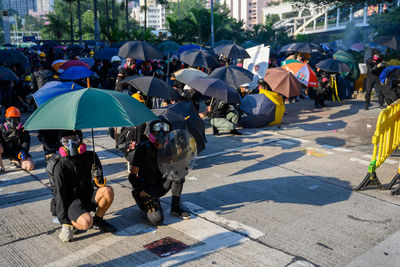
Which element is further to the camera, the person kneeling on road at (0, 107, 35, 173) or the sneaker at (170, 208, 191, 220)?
the person kneeling on road at (0, 107, 35, 173)

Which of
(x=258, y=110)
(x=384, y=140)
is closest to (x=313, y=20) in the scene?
(x=258, y=110)

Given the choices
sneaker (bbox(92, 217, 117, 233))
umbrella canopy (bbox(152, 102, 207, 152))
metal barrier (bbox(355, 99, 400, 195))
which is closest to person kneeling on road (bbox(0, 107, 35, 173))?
umbrella canopy (bbox(152, 102, 207, 152))

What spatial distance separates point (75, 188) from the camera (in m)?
4.31

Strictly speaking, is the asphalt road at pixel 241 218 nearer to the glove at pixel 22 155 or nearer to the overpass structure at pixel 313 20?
the glove at pixel 22 155

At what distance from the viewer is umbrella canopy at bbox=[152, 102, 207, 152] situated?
562 cm

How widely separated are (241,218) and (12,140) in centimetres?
443

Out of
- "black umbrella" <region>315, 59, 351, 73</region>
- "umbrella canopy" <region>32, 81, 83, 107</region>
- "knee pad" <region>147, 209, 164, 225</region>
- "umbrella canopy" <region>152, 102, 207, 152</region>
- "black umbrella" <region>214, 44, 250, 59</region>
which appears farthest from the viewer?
"black umbrella" <region>214, 44, 250, 59</region>

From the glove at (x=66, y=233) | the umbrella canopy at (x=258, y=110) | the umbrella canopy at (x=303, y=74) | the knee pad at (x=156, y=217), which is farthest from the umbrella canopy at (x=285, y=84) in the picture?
the glove at (x=66, y=233)

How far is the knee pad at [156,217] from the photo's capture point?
464cm

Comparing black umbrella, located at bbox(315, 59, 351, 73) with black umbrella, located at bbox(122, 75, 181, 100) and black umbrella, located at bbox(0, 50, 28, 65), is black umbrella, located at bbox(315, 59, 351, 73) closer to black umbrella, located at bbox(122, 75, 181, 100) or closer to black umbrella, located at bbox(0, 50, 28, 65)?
A: black umbrella, located at bbox(122, 75, 181, 100)

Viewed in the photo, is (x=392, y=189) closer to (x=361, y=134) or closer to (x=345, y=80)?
(x=361, y=134)

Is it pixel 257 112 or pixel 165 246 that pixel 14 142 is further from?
pixel 257 112

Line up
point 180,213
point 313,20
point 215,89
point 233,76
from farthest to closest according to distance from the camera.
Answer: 1. point 313,20
2. point 233,76
3. point 215,89
4. point 180,213

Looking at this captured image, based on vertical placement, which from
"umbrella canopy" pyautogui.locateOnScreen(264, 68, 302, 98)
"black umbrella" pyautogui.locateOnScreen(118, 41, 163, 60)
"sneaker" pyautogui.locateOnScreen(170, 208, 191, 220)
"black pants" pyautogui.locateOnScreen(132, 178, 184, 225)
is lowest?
"sneaker" pyautogui.locateOnScreen(170, 208, 191, 220)
